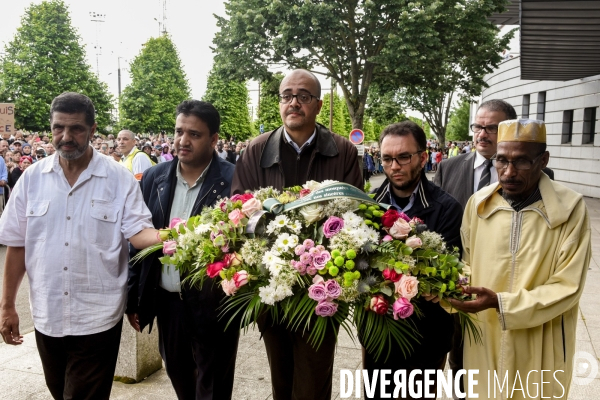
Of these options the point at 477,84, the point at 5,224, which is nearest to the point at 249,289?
the point at 5,224

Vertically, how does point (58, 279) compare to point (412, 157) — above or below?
below

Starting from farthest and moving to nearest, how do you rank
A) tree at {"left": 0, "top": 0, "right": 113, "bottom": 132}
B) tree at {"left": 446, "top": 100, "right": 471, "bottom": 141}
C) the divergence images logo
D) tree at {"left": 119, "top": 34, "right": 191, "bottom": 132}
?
tree at {"left": 446, "top": 100, "right": 471, "bottom": 141} < tree at {"left": 119, "top": 34, "right": 191, "bottom": 132} < tree at {"left": 0, "top": 0, "right": 113, "bottom": 132} < the divergence images logo

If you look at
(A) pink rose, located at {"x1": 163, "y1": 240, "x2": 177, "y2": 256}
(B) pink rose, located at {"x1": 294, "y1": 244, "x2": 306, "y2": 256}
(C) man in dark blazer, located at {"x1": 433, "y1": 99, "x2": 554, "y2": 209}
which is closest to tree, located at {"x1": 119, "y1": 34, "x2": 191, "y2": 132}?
(C) man in dark blazer, located at {"x1": 433, "y1": 99, "x2": 554, "y2": 209}

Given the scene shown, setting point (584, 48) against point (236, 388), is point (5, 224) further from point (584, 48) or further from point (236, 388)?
point (584, 48)

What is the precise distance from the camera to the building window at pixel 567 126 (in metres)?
22.7

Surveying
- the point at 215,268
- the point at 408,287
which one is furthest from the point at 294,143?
the point at 408,287

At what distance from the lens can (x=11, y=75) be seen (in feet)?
114

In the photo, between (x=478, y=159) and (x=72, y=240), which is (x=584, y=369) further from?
(x=72, y=240)

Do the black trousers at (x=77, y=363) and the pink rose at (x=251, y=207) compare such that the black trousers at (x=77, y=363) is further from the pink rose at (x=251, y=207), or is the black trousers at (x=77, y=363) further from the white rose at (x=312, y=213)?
the white rose at (x=312, y=213)

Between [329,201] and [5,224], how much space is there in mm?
1990

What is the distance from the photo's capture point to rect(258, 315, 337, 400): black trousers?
8.69ft

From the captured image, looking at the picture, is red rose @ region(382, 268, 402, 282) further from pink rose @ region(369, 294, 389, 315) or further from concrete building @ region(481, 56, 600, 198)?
concrete building @ region(481, 56, 600, 198)

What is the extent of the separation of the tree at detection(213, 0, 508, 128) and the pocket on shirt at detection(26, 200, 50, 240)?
18841 mm

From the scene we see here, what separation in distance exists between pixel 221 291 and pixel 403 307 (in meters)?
1.47
